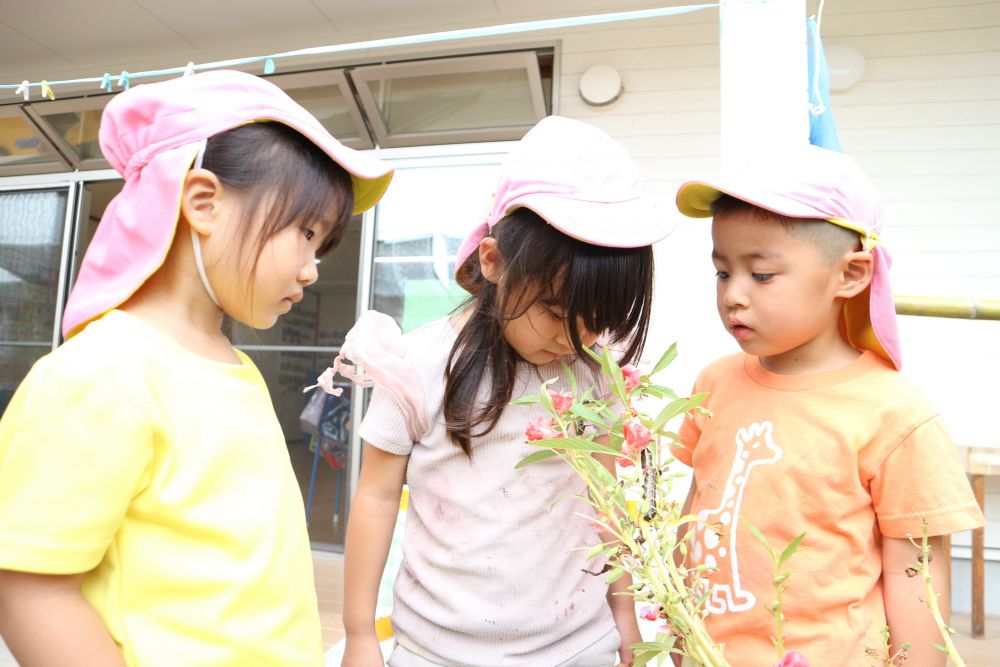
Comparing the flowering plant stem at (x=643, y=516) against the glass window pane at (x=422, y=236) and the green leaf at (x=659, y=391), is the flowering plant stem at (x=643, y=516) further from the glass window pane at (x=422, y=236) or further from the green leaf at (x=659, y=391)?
the glass window pane at (x=422, y=236)

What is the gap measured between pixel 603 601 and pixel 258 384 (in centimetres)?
59

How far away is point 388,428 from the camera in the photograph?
37.4 inches

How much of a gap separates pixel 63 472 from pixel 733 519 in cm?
75

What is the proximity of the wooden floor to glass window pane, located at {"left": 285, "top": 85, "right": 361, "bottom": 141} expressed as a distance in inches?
94.6

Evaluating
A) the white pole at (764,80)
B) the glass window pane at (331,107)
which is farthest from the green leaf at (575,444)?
the glass window pane at (331,107)

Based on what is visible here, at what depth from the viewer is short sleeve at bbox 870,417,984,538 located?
76 centimetres

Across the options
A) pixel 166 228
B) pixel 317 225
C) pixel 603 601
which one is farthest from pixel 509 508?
pixel 166 228

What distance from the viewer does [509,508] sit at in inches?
36.9

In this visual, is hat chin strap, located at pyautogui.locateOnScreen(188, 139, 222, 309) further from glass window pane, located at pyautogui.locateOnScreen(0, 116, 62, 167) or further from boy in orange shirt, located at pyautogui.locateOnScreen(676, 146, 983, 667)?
glass window pane, located at pyautogui.locateOnScreen(0, 116, 62, 167)

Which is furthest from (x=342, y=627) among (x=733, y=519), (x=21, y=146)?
(x=21, y=146)

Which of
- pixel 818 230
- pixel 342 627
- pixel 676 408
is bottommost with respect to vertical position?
pixel 342 627

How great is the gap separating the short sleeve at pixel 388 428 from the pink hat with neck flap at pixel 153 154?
33 centimetres

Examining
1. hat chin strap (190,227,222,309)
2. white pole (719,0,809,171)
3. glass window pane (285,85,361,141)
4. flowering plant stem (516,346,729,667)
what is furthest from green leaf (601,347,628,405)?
glass window pane (285,85,361,141)

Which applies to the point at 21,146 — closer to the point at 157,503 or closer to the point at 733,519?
the point at 157,503
